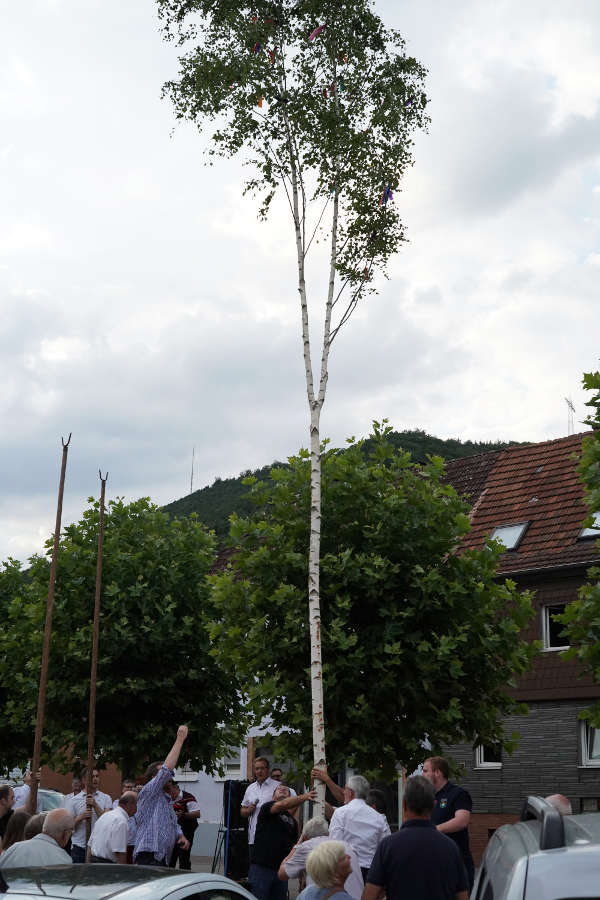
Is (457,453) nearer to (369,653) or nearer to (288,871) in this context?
(369,653)

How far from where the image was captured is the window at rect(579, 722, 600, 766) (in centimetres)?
2800

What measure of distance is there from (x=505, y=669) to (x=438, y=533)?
2.32 metres

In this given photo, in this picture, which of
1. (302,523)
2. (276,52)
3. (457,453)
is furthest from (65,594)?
(457,453)

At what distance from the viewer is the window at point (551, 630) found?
29.1 meters

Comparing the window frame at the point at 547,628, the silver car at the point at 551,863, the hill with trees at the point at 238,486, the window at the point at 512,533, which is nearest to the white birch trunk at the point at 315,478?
the silver car at the point at 551,863

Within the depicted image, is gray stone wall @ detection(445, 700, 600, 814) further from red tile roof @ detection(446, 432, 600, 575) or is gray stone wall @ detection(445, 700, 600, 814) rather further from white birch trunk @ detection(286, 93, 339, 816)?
white birch trunk @ detection(286, 93, 339, 816)

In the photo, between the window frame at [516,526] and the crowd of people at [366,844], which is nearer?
the crowd of people at [366,844]

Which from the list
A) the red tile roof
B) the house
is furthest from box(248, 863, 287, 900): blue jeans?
the red tile roof

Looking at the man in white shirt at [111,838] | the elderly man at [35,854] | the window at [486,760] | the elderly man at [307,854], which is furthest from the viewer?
the window at [486,760]

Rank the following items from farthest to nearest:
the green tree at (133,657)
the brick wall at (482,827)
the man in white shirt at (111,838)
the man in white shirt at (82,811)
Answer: the brick wall at (482,827), the green tree at (133,657), the man in white shirt at (82,811), the man in white shirt at (111,838)

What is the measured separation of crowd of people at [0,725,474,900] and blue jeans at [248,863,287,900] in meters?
0.01

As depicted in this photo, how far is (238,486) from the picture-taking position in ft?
386

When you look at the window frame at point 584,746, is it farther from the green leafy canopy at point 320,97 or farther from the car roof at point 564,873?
the car roof at point 564,873

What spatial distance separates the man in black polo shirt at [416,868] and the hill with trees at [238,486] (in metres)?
80.5
